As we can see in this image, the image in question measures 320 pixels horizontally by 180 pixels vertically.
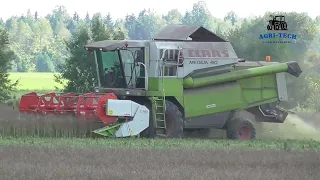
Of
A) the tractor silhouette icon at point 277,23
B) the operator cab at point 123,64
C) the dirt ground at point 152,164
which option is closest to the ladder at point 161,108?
the operator cab at point 123,64

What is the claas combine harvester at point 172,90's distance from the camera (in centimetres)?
1936

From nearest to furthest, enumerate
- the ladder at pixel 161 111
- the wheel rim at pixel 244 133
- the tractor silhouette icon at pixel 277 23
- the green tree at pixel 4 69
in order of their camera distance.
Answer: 1. the ladder at pixel 161 111
2. the wheel rim at pixel 244 133
3. the green tree at pixel 4 69
4. the tractor silhouette icon at pixel 277 23

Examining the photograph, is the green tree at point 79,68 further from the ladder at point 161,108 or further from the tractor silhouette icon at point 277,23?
the tractor silhouette icon at point 277,23

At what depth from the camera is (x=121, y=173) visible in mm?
11055

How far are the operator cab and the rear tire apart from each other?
2.75 meters

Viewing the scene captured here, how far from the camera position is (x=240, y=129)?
Answer: 21531mm

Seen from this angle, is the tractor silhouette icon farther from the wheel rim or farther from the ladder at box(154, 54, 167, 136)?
the ladder at box(154, 54, 167, 136)

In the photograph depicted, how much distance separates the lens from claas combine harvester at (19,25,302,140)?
19.4 m

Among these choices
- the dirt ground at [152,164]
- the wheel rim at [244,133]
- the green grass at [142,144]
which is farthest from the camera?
the wheel rim at [244,133]

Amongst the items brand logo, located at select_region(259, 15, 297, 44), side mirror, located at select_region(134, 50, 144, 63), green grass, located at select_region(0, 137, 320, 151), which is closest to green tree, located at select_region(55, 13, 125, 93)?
brand logo, located at select_region(259, 15, 297, 44)

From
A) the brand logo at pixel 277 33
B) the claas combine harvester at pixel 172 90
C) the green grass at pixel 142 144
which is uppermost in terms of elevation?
the brand logo at pixel 277 33

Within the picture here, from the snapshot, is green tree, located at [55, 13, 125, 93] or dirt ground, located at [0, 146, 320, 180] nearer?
dirt ground, located at [0, 146, 320, 180]

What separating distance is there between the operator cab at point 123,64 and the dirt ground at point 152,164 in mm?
5835

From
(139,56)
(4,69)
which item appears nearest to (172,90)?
(139,56)
